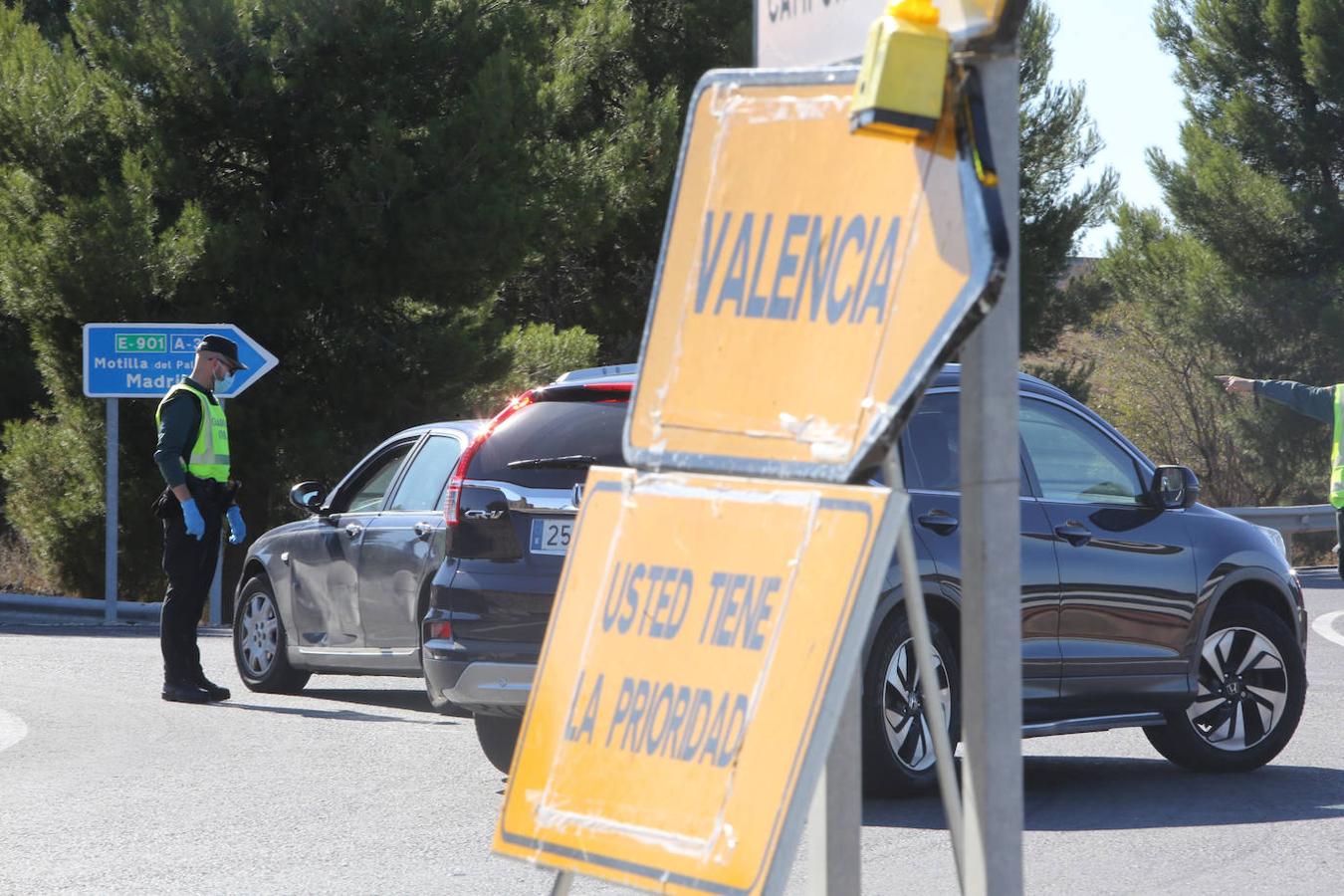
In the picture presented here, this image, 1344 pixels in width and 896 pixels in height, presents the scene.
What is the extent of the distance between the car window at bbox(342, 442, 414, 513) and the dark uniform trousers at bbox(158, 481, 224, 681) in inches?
38.2

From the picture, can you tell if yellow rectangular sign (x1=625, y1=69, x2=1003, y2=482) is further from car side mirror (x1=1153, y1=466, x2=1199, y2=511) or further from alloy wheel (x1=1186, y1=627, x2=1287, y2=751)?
alloy wheel (x1=1186, y1=627, x2=1287, y2=751)

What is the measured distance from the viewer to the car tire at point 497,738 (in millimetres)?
8172

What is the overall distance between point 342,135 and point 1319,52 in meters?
17.3

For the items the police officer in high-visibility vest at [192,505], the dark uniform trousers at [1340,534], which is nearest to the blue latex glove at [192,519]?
the police officer in high-visibility vest at [192,505]

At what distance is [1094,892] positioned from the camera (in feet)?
18.8

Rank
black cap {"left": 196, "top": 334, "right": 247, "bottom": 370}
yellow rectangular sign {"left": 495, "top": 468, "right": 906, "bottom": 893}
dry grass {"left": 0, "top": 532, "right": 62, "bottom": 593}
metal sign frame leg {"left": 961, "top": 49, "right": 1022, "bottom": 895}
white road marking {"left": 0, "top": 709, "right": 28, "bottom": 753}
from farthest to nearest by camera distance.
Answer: dry grass {"left": 0, "top": 532, "right": 62, "bottom": 593}
black cap {"left": 196, "top": 334, "right": 247, "bottom": 370}
white road marking {"left": 0, "top": 709, "right": 28, "bottom": 753}
metal sign frame leg {"left": 961, "top": 49, "right": 1022, "bottom": 895}
yellow rectangular sign {"left": 495, "top": 468, "right": 906, "bottom": 893}

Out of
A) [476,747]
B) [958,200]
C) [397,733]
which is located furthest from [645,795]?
[397,733]

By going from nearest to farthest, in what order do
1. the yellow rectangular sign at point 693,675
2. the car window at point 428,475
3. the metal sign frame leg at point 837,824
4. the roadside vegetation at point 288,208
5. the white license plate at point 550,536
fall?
the yellow rectangular sign at point 693,675, the metal sign frame leg at point 837,824, the white license plate at point 550,536, the car window at point 428,475, the roadside vegetation at point 288,208

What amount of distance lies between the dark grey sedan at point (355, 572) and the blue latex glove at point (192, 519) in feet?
1.65

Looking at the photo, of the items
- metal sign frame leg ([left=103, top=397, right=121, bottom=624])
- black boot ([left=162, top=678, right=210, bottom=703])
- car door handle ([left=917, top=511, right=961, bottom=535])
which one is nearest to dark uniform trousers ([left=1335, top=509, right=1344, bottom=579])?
car door handle ([left=917, top=511, right=961, bottom=535])

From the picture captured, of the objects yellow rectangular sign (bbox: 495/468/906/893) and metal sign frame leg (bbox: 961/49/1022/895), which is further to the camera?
metal sign frame leg (bbox: 961/49/1022/895)

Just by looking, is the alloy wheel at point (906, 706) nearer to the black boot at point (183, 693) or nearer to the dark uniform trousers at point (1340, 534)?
the black boot at point (183, 693)

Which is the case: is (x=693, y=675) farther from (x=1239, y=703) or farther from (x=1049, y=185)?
(x=1049, y=185)

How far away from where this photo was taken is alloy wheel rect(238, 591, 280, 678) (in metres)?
11.2
